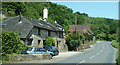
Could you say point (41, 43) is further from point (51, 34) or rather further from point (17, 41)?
point (17, 41)

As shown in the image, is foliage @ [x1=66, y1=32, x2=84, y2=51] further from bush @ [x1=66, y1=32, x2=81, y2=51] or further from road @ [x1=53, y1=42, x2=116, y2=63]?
road @ [x1=53, y1=42, x2=116, y2=63]

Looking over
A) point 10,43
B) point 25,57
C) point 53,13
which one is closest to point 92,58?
point 25,57

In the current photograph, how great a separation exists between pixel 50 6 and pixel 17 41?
56156 millimetres

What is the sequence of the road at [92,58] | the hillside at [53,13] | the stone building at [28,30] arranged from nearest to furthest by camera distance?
the road at [92,58] < the stone building at [28,30] < the hillside at [53,13]

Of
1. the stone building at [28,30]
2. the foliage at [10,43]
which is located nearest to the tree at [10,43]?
the foliage at [10,43]

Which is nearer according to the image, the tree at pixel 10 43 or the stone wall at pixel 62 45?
the tree at pixel 10 43

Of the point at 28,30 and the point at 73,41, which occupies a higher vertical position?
the point at 28,30

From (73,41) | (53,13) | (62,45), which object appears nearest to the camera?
(62,45)

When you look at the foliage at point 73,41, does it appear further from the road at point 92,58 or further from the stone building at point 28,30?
the road at point 92,58

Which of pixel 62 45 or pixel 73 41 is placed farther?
pixel 73 41

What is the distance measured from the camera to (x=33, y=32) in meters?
29.2

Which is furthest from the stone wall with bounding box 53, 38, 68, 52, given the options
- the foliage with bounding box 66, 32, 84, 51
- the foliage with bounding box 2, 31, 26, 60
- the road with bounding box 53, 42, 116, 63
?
the foliage with bounding box 2, 31, 26, 60

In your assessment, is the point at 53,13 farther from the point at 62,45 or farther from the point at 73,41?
the point at 62,45

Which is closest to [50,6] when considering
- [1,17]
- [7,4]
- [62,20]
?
[62,20]
